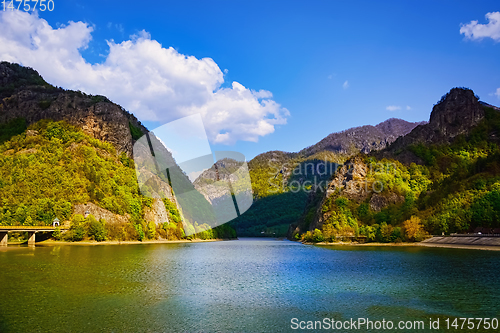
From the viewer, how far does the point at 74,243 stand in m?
94.8

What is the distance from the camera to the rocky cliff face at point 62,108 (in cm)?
14025

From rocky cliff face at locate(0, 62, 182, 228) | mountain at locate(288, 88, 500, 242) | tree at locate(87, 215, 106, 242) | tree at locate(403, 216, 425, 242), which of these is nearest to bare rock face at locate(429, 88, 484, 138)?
mountain at locate(288, 88, 500, 242)

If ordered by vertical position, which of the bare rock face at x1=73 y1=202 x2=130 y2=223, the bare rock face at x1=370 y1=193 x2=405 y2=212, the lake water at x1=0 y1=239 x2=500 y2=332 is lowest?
the lake water at x1=0 y1=239 x2=500 y2=332

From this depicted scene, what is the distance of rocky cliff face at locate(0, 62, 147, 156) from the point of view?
460 feet

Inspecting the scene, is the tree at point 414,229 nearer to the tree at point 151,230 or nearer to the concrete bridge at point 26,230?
the tree at point 151,230

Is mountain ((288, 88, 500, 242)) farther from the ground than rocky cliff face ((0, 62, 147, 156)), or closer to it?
closer to it

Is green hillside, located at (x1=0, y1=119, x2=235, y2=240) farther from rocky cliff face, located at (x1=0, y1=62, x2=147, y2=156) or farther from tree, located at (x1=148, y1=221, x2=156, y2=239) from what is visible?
rocky cliff face, located at (x1=0, y1=62, x2=147, y2=156)

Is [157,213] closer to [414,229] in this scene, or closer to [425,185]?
[414,229]

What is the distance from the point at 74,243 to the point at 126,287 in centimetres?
7106

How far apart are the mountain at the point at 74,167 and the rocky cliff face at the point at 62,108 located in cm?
33

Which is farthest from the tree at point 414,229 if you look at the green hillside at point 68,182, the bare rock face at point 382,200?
the green hillside at point 68,182

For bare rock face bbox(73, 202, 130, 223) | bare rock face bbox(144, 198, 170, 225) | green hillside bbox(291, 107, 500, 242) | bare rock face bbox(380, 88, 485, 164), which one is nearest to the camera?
green hillside bbox(291, 107, 500, 242)

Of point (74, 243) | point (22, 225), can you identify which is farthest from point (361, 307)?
point (22, 225)

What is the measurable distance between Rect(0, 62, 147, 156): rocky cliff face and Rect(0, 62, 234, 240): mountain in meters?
0.33
